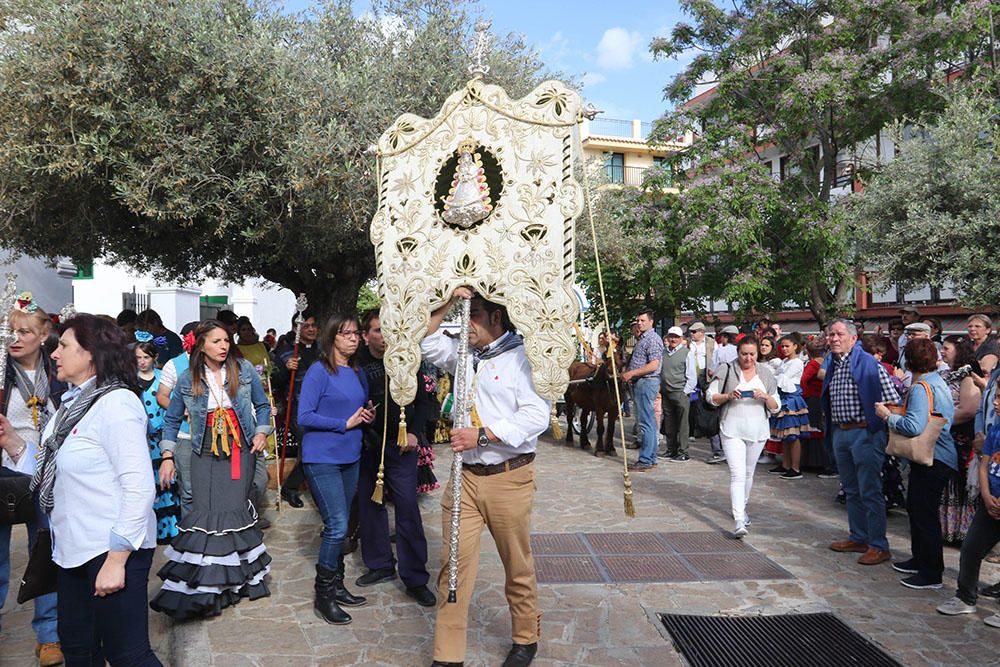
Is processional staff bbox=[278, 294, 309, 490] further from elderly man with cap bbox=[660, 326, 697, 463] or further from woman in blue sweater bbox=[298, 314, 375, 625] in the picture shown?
elderly man with cap bbox=[660, 326, 697, 463]

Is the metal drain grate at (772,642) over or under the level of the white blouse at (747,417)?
under

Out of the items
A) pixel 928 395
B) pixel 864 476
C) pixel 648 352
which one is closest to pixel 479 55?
pixel 928 395

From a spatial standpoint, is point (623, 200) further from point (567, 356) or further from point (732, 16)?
point (567, 356)

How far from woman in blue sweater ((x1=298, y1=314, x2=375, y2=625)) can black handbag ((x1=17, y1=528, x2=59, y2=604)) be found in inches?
66.6

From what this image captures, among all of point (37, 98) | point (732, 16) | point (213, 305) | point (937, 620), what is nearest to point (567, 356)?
point (937, 620)

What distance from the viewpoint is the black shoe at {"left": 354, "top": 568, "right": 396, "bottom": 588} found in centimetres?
539

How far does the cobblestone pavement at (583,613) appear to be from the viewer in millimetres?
4277

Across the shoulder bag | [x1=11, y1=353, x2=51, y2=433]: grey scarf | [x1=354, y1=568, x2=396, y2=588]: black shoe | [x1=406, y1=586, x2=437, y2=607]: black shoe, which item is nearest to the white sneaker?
the shoulder bag

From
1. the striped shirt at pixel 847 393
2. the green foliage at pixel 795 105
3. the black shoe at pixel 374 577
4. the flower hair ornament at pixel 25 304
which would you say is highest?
the green foliage at pixel 795 105

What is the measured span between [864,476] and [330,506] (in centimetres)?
407

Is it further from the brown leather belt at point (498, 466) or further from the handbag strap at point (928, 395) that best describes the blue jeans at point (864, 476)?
the brown leather belt at point (498, 466)

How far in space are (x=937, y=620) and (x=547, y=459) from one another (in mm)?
6659

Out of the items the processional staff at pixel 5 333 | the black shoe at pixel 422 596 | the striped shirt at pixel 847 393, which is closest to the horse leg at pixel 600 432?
the striped shirt at pixel 847 393

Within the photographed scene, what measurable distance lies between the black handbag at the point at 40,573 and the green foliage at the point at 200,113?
4.11 m
